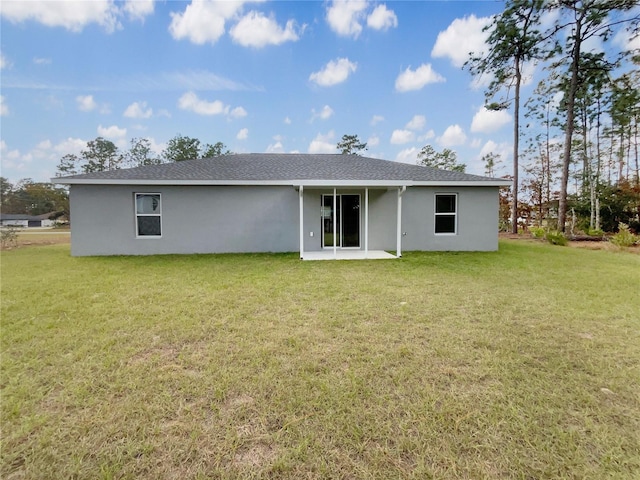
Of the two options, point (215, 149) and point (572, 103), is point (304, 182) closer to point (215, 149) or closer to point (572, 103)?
point (572, 103)

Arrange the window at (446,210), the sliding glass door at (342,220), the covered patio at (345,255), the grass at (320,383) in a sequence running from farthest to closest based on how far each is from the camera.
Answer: the sliding glass door at (342,220) < the window at (446,210) < the covered patio at (345,255) < the grass at (320,383)

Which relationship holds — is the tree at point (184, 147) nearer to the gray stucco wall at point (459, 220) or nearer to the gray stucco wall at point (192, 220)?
the gray stucco wall at point (192, 220)

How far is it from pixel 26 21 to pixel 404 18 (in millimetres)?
13788

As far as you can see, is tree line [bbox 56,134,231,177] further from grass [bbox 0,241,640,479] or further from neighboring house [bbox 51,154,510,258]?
grass [bbox 0,241,640,479]

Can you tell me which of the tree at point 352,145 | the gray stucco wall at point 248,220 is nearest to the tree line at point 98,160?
the tree at point 352,145

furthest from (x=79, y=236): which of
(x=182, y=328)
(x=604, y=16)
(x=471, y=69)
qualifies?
(x=604, y=16)

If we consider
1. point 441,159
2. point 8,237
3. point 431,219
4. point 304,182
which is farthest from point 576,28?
point 8,237

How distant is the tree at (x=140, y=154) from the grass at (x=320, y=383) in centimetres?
3677

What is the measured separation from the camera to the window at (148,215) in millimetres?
9984

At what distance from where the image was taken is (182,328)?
3838mm

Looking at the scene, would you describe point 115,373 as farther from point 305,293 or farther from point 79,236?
point 79,236

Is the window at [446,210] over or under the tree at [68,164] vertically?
under

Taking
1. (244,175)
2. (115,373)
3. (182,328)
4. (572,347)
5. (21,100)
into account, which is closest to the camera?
(115,373)

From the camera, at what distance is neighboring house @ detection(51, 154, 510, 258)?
976 cm
